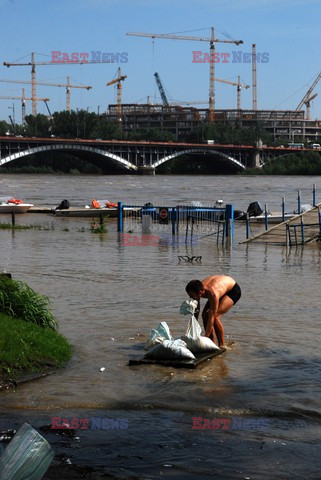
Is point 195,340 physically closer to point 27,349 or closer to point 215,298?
point 215,298

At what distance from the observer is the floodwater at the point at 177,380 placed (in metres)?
8.05

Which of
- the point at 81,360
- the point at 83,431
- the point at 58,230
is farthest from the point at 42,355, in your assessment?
the point at 58,230

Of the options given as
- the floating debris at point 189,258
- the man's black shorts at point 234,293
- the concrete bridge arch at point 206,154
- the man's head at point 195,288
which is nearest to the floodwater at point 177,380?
the man's black shorts at point 234,293

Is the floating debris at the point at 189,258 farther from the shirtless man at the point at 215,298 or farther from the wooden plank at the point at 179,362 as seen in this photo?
the wooden plank at the point at 179,362

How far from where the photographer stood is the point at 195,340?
11.9 meters

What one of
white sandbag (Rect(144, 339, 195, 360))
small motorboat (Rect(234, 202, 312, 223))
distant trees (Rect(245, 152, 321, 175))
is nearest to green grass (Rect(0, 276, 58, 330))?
white sandbag (Rect(144, 339, 195, 360))

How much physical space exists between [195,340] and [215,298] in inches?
24.2

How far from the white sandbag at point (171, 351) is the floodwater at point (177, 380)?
27 centimetres

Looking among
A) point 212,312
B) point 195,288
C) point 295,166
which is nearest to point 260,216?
point 212,312

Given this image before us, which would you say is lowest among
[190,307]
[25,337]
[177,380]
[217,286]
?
[177,380]

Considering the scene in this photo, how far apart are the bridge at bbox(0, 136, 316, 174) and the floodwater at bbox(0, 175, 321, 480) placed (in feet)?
346

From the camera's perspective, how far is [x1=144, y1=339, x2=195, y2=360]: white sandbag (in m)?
11.5

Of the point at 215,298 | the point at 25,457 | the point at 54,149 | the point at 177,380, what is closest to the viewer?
the point at 25,457

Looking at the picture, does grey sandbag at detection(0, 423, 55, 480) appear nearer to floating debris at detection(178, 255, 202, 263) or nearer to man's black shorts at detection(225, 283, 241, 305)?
man's black shorts at detection(225, 283, 241, 305)
